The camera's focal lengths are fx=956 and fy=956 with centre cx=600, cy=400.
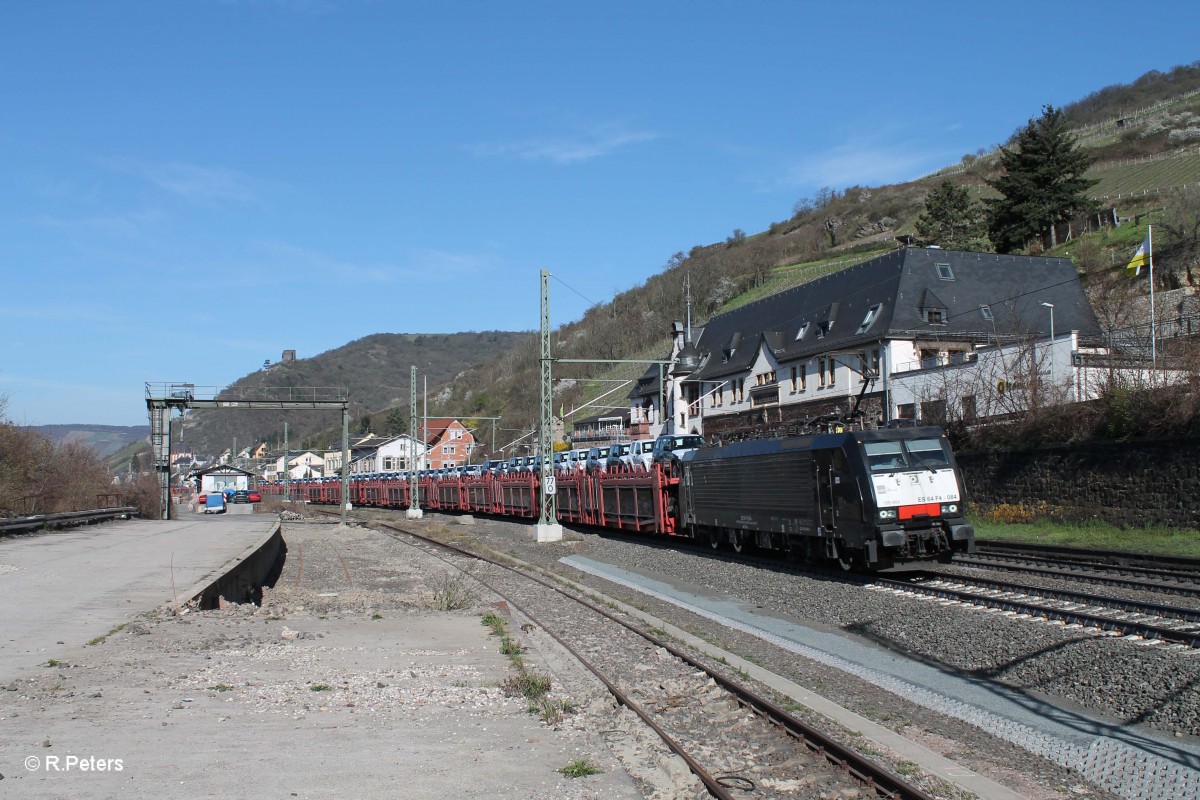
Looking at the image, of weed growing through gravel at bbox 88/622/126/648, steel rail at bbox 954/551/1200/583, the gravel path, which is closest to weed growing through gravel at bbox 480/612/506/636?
the gravel path

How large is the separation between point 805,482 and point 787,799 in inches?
532

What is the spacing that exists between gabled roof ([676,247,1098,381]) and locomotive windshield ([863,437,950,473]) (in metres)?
22.8

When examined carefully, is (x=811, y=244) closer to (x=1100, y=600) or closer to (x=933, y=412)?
(x=933, y=412)

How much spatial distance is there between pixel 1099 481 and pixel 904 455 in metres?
10.2

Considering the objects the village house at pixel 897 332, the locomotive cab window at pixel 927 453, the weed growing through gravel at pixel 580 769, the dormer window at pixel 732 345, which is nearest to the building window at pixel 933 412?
the village house at pixel 897 332

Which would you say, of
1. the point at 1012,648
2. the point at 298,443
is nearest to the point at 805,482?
the point at 1012,648

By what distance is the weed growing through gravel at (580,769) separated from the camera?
6.89m

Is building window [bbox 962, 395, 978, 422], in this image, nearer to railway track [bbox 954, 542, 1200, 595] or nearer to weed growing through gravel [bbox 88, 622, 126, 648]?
railway track [bbox 954, 542, 1200, 595]

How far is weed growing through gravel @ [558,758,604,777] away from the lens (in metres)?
6.89

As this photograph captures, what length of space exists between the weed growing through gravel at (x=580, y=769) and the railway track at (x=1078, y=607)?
764cm

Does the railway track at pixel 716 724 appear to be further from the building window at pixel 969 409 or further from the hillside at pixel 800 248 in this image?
the hillside at pixel 800 248

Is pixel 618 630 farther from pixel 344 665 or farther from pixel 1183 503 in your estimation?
pixel 1183 503

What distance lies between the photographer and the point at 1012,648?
11.4 metres

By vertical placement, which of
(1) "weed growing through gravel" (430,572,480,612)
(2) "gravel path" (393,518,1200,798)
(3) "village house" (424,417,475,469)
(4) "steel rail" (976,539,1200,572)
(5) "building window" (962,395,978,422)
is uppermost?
(3) "village house" (424,417,475,469)
